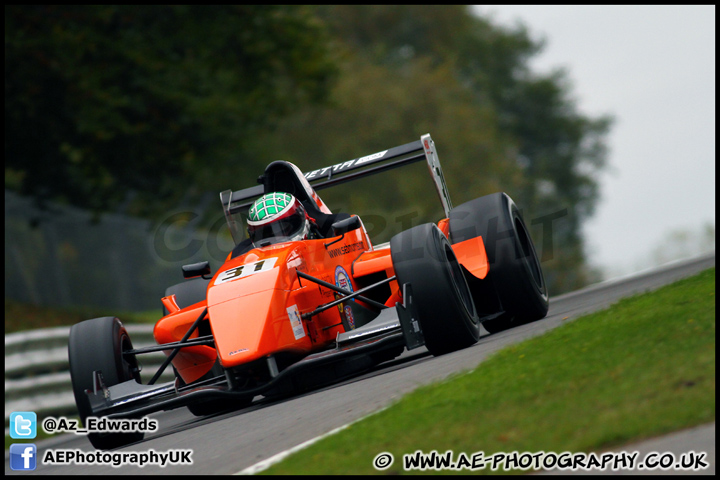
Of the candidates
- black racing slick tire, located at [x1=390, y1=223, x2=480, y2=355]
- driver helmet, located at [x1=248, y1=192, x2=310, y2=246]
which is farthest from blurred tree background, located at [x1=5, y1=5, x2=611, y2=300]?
black racing slick tire, located at [x1=390, y1=223, x2=480, y2=355]

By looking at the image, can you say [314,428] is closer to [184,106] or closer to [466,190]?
[184,106]

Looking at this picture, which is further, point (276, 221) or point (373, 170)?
point (373, 170)

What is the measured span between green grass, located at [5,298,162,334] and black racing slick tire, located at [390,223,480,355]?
42.9 ft

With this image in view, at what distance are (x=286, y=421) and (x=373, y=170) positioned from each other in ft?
15.2

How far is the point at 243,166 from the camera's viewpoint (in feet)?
111

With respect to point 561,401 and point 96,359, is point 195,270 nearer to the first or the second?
point 96,359

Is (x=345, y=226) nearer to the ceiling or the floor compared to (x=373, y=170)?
nearer to the floor

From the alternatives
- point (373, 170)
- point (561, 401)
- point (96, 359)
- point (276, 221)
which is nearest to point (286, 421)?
point (561, 401)

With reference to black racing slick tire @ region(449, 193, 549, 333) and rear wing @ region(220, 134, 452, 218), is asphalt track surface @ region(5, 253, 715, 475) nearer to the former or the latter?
black racing slick tire @ region(449, 193, 549, 333)

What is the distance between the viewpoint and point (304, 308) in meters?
8.13

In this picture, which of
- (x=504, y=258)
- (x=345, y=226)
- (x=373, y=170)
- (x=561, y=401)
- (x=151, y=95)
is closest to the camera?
(x=561, y=401)

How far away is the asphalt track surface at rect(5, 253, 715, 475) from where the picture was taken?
575 centimetres

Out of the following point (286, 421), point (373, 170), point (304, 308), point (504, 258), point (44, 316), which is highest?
point (373, 170)

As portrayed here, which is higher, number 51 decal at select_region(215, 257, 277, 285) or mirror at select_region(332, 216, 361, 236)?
mirror at select_region(332, 216, 361, 236)
